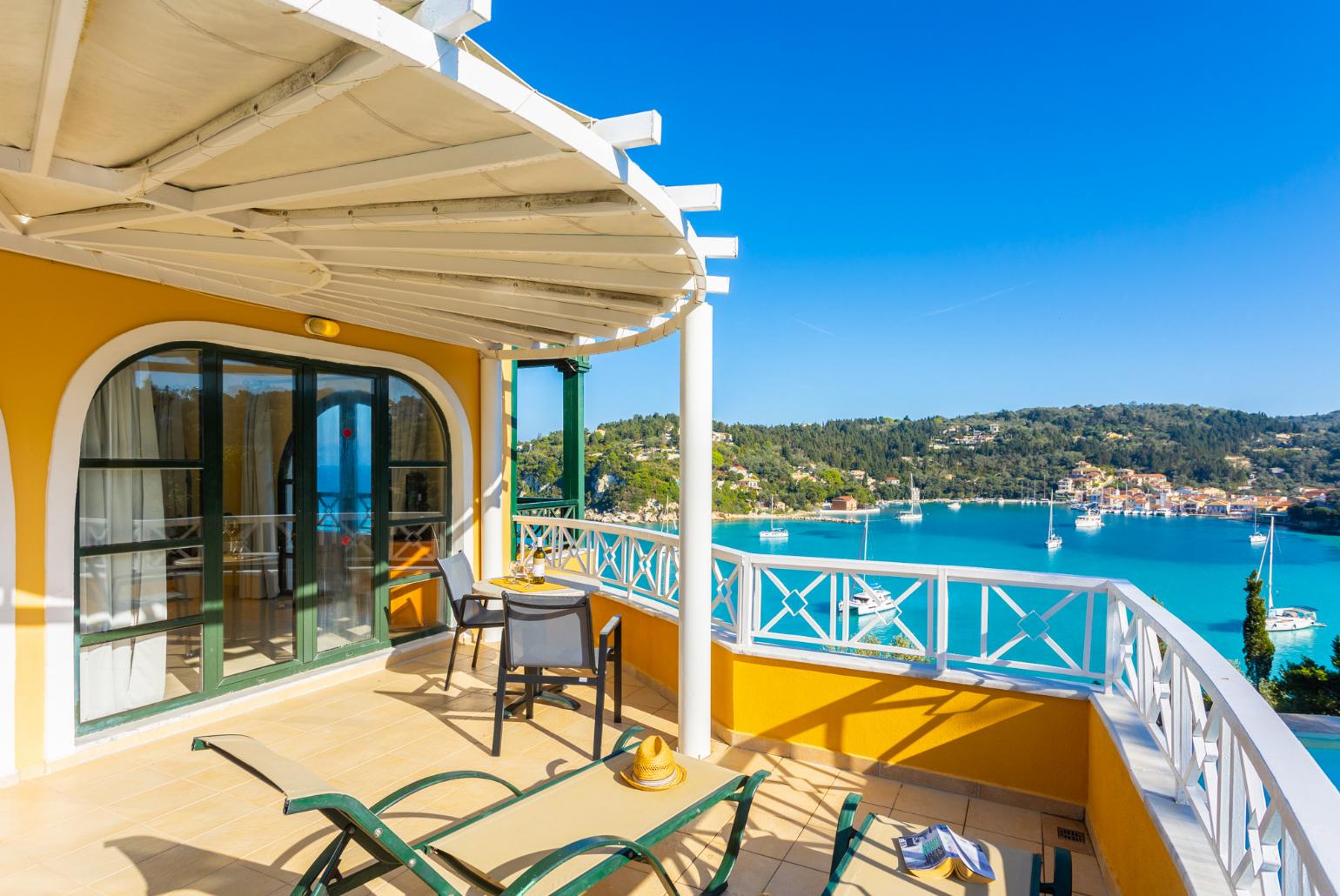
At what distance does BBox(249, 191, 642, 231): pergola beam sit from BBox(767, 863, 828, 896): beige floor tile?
2.78m

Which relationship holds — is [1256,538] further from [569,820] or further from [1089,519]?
[569,820]

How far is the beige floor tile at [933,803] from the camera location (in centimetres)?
355

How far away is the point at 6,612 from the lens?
3.75m

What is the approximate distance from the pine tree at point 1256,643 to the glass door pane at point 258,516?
26.1 meters

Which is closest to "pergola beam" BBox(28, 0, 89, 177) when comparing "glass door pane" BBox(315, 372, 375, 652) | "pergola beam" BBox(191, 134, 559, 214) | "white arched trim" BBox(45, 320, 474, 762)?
"pergola beam" BBox(191, 134, 559, 214)

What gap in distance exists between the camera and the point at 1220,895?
1846 mm

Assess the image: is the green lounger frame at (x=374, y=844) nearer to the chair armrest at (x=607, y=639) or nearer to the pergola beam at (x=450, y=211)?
the chair armrest at (x=607, y=639)

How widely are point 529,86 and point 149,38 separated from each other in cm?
83

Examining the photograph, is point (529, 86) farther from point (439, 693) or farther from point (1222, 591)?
point (1222, 591)

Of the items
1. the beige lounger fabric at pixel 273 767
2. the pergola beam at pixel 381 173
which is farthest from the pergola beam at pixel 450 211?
the beige lounger fabric at pixel 273 767

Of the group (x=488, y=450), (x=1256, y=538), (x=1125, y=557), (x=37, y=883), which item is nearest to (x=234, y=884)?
(x=37, y=883)

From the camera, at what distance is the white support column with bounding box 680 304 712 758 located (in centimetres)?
409

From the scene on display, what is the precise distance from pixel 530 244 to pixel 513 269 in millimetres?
519

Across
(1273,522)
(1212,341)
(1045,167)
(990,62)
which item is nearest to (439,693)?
(990,62)
